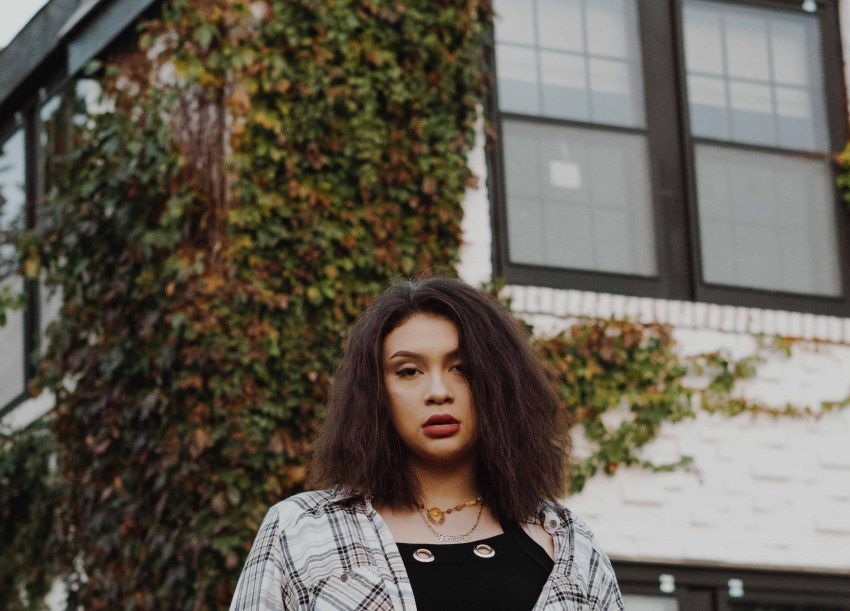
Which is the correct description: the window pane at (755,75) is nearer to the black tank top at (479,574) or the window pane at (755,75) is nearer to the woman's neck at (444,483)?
the woman's neck at (444,483)

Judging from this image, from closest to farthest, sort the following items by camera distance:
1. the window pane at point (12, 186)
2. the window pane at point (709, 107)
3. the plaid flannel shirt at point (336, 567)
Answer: the plaid flannel shirt at point (336, 567) < the window pane at point (709, 107) < the window pane at point (12, 186)

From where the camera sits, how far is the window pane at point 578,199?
8.73 metres

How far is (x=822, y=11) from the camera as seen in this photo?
31.8 ft

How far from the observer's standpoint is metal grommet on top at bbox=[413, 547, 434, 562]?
3607mm

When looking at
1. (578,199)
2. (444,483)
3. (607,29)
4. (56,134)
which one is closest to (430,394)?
(444,483)

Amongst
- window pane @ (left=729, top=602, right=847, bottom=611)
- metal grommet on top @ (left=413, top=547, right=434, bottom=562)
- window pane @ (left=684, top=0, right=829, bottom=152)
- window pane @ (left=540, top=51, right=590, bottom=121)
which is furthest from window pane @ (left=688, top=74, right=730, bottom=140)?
metal grommet on top @ (left=413, top=547, right=434, bottom=562)

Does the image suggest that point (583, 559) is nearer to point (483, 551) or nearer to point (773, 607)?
point (483, 551)

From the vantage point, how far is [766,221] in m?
9.30

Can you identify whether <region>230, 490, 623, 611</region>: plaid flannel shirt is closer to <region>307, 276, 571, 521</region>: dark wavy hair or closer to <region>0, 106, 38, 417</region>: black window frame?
<region>307, 276, 571, 521</region>: dark wavy hair

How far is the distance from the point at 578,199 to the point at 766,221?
107cm

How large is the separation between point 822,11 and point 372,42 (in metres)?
2.80

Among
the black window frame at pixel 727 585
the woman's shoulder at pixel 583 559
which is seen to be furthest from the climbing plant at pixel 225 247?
the woman's shoulder at pixel 583 559

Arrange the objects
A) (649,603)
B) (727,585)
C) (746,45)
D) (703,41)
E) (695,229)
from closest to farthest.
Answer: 1. (649,603)
2. (727,585)
3. (695,229)
4. (703,41)
5. (746,45)

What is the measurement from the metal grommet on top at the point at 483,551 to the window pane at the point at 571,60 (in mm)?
5372
